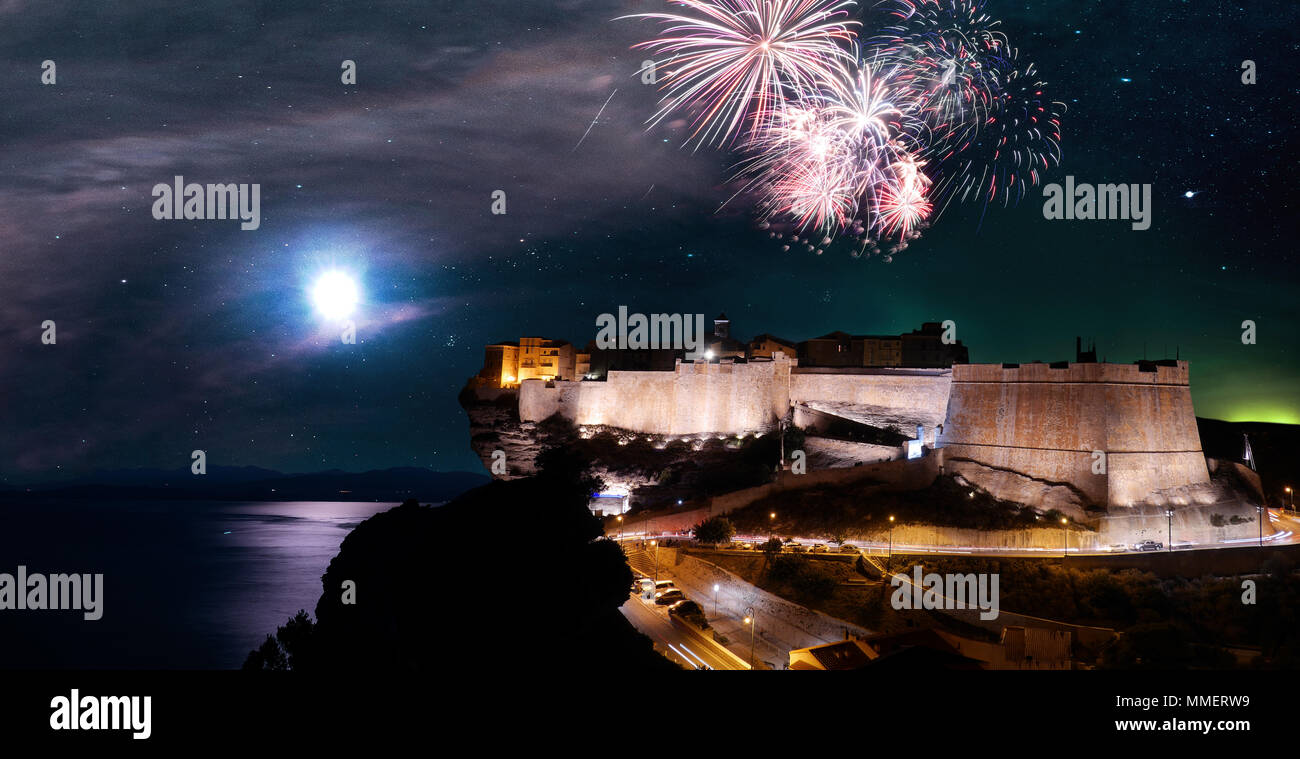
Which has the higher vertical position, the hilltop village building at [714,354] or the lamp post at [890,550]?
the hilltop village building at [714,354]

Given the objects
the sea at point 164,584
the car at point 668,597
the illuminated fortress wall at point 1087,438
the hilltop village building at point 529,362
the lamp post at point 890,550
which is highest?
the hilltop village building at point 529,362

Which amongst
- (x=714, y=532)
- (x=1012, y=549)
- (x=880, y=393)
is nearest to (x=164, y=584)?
(x=714, y=532)

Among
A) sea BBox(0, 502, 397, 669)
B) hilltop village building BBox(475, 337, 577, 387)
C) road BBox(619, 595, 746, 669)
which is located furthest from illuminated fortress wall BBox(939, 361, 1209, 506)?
sea BBox(0, 502, 397, 669)

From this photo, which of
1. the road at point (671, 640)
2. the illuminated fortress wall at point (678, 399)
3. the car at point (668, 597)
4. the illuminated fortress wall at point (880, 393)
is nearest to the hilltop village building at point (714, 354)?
the illuminated fortress wall at point (678, 399)

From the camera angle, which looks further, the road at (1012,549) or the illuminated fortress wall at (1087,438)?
the illuminated fortress wall at (1087,438)

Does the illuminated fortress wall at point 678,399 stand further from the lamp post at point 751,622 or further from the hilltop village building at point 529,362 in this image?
the lamp post at point 751,622

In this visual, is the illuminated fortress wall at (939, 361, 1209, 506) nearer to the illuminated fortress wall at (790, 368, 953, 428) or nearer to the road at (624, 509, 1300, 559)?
the road at (624, 509, 1300, 559)
